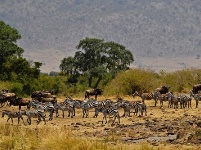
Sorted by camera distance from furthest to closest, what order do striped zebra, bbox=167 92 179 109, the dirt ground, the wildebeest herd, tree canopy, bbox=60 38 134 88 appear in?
tree canopy, bbox=60 38 134 88 → striped zebra, bbox=167 92 179 109 → the wildebeest herd → the dirt ground

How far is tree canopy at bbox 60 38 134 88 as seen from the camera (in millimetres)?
84062

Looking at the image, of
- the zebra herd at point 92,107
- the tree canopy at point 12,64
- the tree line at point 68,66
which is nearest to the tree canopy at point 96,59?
the tree line at point 68,66

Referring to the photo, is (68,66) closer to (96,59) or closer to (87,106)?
(96,59)

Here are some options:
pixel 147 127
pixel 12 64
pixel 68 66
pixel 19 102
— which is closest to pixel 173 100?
pixel 147 127

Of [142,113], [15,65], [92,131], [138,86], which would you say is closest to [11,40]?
[15,65]

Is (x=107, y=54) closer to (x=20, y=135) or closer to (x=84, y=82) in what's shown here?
(x=84, y=82)

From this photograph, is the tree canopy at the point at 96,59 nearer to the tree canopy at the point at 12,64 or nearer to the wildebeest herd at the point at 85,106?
the tree canopy at the point at 12,64

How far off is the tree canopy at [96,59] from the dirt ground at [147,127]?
47.4 meters

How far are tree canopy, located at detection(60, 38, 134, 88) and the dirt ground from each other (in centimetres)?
4735

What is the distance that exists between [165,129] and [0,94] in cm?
2000

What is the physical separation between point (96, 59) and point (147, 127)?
198 ft

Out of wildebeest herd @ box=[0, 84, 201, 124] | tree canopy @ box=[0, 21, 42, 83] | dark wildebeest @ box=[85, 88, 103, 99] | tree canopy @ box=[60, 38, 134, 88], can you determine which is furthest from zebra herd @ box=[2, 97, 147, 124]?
tree canopy @ box=[60, 38, 134, 88]

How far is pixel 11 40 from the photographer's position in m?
63.7

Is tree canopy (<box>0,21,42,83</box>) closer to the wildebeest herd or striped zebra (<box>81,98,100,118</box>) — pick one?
the wildebeest herd
